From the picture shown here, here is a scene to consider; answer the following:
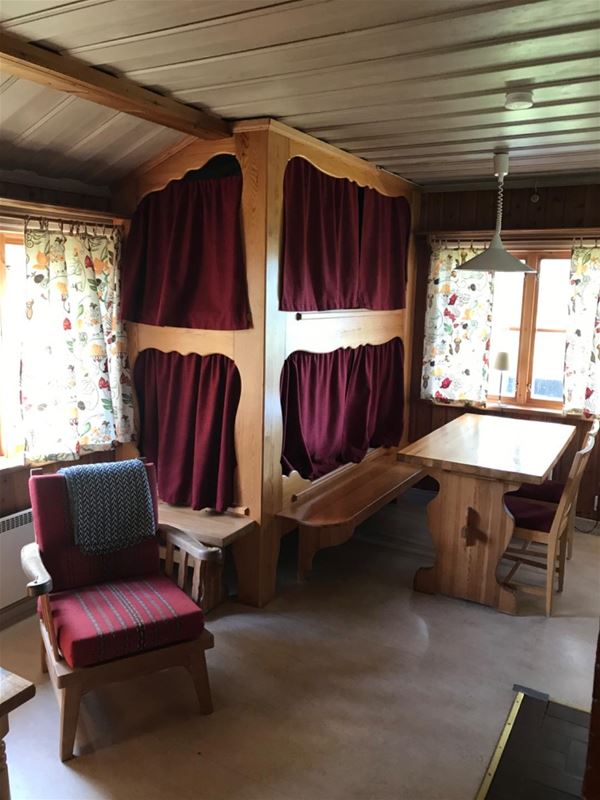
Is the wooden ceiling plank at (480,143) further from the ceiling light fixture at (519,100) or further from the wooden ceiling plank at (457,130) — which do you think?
the ceiling light fixture at (519,100)

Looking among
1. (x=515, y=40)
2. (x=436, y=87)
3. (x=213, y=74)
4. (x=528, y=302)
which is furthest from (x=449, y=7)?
(x=528, y=302)

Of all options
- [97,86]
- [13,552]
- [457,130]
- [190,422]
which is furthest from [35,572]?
[457,130]

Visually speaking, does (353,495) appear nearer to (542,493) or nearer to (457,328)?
(542,493)

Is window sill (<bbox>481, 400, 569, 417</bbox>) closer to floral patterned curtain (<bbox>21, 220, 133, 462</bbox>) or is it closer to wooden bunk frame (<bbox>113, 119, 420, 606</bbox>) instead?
wooden bunk frame (<bbox>113, 119, 420, 606</bbox>)

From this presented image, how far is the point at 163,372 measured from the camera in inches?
139

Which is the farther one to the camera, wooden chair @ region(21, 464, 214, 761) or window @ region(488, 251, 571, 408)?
window @ region(488, 251, 571, 408)

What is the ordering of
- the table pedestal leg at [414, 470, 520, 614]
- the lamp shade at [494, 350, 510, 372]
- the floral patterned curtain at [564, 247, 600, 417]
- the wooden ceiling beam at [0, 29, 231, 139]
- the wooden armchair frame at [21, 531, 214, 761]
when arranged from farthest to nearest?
the lamp shade at [494, 350, 510, 372], the floral patterned curtain at [564, 247, 600, 417], the table pedestal leg at [414, 470, 520, 614], the wooden armchair frame at [21, 531, 214, 761], the wooden ceiling beam at [0, 29, 231, 139]


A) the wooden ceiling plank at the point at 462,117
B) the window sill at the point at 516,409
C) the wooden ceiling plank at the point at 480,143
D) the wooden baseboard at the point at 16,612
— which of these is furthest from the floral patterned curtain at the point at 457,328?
the wooden baseboard at the point at 16,612

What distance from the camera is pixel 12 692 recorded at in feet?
6.03

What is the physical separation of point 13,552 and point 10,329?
1.12m

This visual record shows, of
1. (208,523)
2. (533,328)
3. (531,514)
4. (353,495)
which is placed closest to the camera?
(208,523)

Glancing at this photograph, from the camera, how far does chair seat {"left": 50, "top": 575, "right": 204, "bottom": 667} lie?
7.44 feet

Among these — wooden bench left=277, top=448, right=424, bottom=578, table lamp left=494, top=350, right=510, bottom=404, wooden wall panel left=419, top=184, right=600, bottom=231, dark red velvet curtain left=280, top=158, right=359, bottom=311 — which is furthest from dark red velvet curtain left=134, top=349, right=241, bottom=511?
wooden wall panel left=419, top=184, right=600, bottom=231

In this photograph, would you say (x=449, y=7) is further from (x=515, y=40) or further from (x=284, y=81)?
(x=284, y=81)
